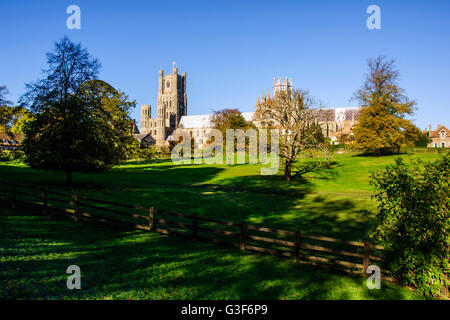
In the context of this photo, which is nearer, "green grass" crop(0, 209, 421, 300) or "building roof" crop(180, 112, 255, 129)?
"green grass" crop(0, 209, 421, 300)

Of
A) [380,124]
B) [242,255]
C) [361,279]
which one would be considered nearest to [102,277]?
[242,255]

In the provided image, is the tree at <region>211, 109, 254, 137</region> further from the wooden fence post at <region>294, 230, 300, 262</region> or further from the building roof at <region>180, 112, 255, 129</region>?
the building roof at <region>180, 112, 255, 129</region>

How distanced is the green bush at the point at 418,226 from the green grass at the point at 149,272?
68 centimetres

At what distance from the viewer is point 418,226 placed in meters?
8.23

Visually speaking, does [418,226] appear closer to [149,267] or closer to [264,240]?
[264,240]

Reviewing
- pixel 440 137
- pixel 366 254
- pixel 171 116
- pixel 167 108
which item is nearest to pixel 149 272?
pixel 366 254

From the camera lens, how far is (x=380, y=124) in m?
47.8

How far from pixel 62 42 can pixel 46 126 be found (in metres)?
6.91

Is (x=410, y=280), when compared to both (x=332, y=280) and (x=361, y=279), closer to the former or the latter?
(x=361, y=279)

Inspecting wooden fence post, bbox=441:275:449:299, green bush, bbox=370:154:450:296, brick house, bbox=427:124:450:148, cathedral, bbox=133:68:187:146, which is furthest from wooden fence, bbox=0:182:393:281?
cathedral, bbox=133:68:187:146

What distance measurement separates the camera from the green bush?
786 centimetres

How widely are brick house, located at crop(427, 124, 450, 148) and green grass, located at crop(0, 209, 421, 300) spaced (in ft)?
276

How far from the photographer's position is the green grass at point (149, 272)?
24.9 ft

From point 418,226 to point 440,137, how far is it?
86059 millimetres
